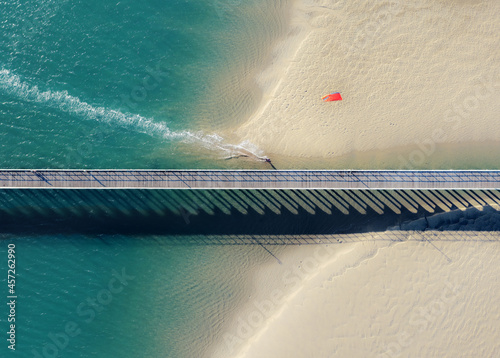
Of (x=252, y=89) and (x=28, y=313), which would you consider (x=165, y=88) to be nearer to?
(x=252, y=89)

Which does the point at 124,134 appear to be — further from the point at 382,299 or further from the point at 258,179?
the point at 382,299

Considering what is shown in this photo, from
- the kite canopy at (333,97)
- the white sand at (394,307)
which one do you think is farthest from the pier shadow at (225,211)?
the kite canopy at (333,97)

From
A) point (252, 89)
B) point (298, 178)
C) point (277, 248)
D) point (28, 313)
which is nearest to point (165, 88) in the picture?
point (252, 89)

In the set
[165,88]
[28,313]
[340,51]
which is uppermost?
[340,51]

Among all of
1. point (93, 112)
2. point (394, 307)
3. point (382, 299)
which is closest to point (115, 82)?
point (93, 112)

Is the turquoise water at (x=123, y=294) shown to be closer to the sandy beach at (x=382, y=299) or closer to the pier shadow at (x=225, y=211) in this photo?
the pier shadow at (x=225, y=211)

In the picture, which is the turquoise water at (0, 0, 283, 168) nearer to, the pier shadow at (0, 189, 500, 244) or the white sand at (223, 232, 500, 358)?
the pier shadow at (0, 189, 500, 244)
